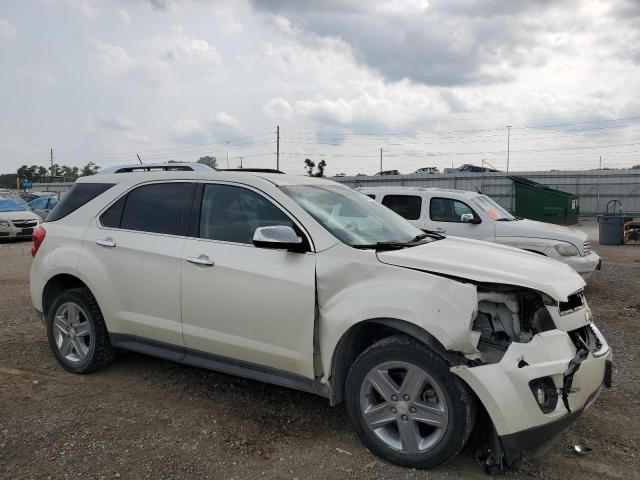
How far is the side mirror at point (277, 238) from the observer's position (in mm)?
3430

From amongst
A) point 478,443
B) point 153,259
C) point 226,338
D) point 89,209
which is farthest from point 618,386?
point 89,209

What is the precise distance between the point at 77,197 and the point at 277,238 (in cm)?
243

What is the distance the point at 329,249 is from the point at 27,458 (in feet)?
7.41

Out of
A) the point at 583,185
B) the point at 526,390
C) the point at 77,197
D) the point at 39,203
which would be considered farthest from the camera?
the point at 583,185

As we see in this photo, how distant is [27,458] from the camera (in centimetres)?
331

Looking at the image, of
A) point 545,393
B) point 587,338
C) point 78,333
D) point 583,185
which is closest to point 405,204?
point 78,333

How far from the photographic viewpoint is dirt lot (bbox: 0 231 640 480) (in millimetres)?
3189

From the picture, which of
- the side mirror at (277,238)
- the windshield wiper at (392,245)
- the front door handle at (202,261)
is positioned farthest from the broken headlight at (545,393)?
the front door handle at (202,261)

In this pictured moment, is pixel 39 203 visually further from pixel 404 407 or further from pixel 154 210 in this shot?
pixel 404 407

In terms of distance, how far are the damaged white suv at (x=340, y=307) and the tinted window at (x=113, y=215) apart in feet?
0.07

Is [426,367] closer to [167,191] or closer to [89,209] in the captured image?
[167,191]

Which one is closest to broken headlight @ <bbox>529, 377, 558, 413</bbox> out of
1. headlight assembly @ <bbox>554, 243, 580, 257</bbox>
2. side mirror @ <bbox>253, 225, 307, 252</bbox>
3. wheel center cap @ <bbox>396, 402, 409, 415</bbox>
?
wheel center cap @ <bbox>396, 402, 409, 415</bbox>

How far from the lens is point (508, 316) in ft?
10.4

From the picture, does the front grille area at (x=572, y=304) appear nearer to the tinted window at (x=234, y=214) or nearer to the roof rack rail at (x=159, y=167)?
the tinted window at (x=234, y=214)
